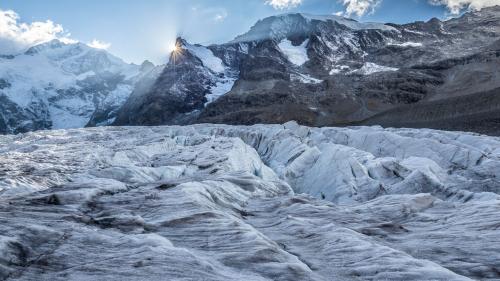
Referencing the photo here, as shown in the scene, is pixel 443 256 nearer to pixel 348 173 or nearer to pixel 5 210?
pixel 5 210

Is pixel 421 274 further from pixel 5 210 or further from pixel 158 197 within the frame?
pixel 5 210

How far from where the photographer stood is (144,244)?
1253cm

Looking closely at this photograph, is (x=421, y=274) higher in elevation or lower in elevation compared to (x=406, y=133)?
lower

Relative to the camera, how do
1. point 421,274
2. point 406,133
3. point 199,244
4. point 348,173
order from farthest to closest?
point 406,133 < point 348,173 < point 199,244 < point 421,274

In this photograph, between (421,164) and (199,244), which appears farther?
(421,164)

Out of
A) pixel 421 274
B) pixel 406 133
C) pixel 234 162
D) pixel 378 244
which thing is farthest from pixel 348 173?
pixel 406 133

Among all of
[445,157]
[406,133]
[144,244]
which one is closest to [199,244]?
[144,244]

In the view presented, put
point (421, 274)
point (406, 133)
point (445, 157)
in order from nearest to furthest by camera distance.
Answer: point (421, 274), point (445, 157), point (406, 133)

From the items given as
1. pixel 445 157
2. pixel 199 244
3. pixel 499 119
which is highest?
pixel 499 119

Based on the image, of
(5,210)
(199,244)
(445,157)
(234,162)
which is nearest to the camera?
(199,244)

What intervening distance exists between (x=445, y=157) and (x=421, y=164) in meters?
8.65

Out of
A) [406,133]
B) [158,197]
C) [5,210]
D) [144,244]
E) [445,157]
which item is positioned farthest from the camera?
[406,133]

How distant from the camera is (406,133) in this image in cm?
6075

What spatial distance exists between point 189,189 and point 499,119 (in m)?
110
